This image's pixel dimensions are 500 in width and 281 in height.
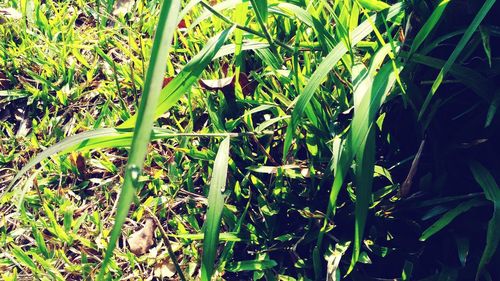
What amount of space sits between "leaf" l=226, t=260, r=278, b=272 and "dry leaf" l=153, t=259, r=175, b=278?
162mm

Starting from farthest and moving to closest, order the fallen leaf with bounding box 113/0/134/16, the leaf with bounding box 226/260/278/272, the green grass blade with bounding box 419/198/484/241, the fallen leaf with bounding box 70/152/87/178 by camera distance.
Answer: the fallen leaf with bounding box 113/0/134/16, the fallen leaf with bounding box 70/152/87/178, the leaf with bounding box 226/260/278/272, the green grass blade with bounding box 419/198/484/241

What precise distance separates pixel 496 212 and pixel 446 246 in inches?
7.3

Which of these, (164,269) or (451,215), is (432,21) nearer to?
(451,215)

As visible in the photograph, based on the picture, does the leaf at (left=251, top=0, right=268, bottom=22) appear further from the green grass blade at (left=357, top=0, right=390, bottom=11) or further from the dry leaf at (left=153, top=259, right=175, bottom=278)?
the dry leaf at (left=153, top=259, right=175, bottom=278)

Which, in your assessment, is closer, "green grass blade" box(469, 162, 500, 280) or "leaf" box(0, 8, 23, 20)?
"green grass blade" box(469, 162, 500, 280)

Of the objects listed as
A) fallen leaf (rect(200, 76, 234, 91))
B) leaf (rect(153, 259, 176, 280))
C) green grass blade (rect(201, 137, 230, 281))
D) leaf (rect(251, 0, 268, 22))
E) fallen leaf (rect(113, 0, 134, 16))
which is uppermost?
fallen leaf (rect(113, 0, 134, 16))

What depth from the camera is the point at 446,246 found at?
1230 millimetres

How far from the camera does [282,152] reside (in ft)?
4.78

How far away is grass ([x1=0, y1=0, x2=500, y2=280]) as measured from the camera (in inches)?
43.3

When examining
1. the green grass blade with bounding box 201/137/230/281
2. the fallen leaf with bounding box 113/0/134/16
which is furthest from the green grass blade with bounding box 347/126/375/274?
the fallen leaf with bounding box 113/0/134/16

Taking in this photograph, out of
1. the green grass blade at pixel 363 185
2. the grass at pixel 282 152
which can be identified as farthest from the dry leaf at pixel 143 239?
the green grass blade at pixel 363 185

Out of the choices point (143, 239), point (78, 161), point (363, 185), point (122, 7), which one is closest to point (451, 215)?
point (363, 185)

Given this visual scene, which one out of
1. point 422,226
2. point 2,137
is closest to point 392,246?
point 422,226

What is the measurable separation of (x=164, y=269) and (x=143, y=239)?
0.11 m
